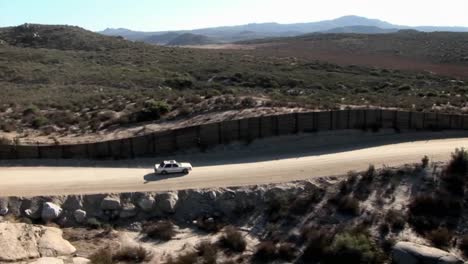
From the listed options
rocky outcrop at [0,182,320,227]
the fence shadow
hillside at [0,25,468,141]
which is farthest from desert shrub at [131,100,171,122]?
rocky outcrop at [0,182,320,227]

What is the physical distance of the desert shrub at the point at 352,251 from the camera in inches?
911

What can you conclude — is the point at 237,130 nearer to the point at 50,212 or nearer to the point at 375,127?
the point at 375,127

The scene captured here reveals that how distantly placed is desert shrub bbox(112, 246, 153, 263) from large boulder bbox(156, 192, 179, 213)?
336cm

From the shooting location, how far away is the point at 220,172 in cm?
3083

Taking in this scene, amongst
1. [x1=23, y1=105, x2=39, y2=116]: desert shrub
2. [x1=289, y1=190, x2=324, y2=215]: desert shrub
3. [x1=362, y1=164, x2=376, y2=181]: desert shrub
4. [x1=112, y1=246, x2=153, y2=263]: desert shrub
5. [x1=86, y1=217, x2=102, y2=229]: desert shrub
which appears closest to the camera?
[x1=112, y1=246, x2=153, y2=263]: desert shrub

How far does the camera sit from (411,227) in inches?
1016

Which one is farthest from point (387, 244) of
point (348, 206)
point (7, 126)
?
point (7, 126)

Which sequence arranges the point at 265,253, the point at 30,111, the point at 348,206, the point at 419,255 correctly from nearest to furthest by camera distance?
the point at 419,255 < the point at 265,253 < the point at 348,206 < the point at 30,111

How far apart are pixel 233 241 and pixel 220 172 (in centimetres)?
670

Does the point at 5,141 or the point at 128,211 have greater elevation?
the point at 5,141

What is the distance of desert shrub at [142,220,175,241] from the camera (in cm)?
2542

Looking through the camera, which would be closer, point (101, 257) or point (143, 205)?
point (101, 257)

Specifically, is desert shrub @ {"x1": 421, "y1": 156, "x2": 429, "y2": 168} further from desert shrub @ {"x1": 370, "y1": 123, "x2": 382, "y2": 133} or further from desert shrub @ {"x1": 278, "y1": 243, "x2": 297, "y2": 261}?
desert shrub @ {"x1": 278, "y1": 243, "x2": 297, "y2": 261}

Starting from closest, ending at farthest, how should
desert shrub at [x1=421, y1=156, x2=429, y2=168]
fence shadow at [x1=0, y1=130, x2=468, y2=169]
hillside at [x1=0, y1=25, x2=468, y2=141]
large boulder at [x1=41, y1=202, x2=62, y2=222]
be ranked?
large boulder at [x1=41, y1=202, x2=62, y2=222]
desert shrub at [x1=421, y1=156, x2=429, y2=168]
fence shadow at [x1=0, y1=130, x2=468, y2=169]
hillside at [x1=0, y1=25, x2=468, y2=141]
